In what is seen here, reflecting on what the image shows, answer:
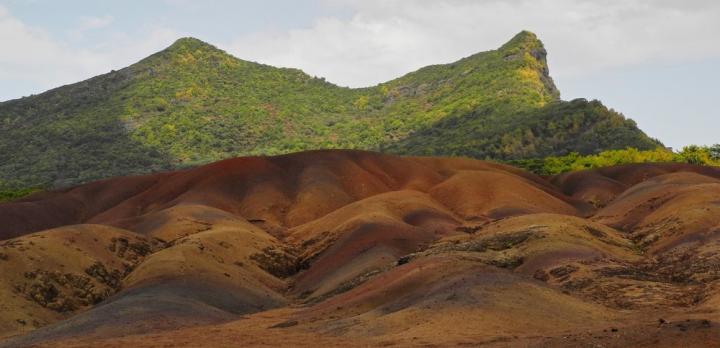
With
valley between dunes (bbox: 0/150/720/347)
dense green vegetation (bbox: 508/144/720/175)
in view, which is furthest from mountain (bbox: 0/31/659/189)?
valley between dunes (bbox: 0/150/720/347)

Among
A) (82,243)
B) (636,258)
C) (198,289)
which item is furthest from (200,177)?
(636,258)

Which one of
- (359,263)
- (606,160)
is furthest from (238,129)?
(359,263)

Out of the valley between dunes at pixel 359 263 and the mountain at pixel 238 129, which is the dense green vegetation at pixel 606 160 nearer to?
the mountain at pixel 238 129

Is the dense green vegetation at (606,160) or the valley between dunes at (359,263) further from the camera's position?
the dense green vegetation at (606,160)

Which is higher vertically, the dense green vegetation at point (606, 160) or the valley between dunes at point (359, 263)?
the dense green vegetation at point (606, 160)

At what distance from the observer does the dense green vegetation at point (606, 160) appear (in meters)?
125

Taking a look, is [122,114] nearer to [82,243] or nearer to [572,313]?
[82,243]

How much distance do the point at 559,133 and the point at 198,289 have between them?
109 m

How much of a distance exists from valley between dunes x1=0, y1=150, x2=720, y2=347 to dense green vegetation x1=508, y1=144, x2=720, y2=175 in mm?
25538

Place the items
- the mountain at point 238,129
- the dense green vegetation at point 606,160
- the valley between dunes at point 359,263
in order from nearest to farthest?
the valley between dunes at point 359,263 → the dense green vegetation at point 606,160 → the mountain at point 238,129

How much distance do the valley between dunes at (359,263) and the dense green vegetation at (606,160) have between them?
2554 cm

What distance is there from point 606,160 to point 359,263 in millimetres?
80073

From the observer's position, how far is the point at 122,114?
7219 inches

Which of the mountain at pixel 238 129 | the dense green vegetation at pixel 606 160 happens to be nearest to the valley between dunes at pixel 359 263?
the dense green vegetation at pixel 606 160
